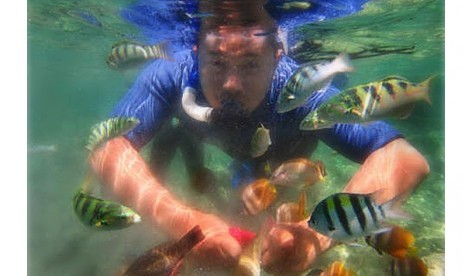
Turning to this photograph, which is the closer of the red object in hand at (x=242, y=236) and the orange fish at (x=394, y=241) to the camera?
the orange fish at (x=394, y=241)

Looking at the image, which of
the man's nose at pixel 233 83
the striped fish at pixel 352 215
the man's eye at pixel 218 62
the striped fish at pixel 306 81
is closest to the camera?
the striped fish at pixel 352 215

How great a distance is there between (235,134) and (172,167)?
3.29 m

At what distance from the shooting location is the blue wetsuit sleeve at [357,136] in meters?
6.19

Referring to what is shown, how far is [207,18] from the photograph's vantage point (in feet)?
28.7

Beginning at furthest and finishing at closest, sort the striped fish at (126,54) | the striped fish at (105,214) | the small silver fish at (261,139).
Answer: the striped fish at (126,54) < the small silver fish at (261,139) < the striped fish at (105,214)

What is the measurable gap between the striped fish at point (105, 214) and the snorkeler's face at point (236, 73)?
3.84 meters

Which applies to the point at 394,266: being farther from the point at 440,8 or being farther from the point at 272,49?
the point at 440,8

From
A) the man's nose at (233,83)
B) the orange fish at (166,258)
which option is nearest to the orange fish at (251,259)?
the orange fish at (166,258)

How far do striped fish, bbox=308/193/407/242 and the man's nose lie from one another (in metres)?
4.07

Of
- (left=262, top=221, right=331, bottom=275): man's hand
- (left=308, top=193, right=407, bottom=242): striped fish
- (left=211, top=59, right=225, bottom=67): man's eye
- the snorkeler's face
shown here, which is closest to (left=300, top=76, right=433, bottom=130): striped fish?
(left=308, top=193, right=407, bottom=242): striped fish

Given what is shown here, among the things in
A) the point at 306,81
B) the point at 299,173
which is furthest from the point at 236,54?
the point at 299,173

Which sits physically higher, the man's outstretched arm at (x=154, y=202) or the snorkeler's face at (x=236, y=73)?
the snorkeler's face at (x=236, y=73)

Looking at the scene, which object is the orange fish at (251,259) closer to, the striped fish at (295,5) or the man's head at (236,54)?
the man's head at (236,54)

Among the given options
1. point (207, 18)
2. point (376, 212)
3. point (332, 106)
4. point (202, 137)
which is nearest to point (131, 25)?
point (207, 18)
